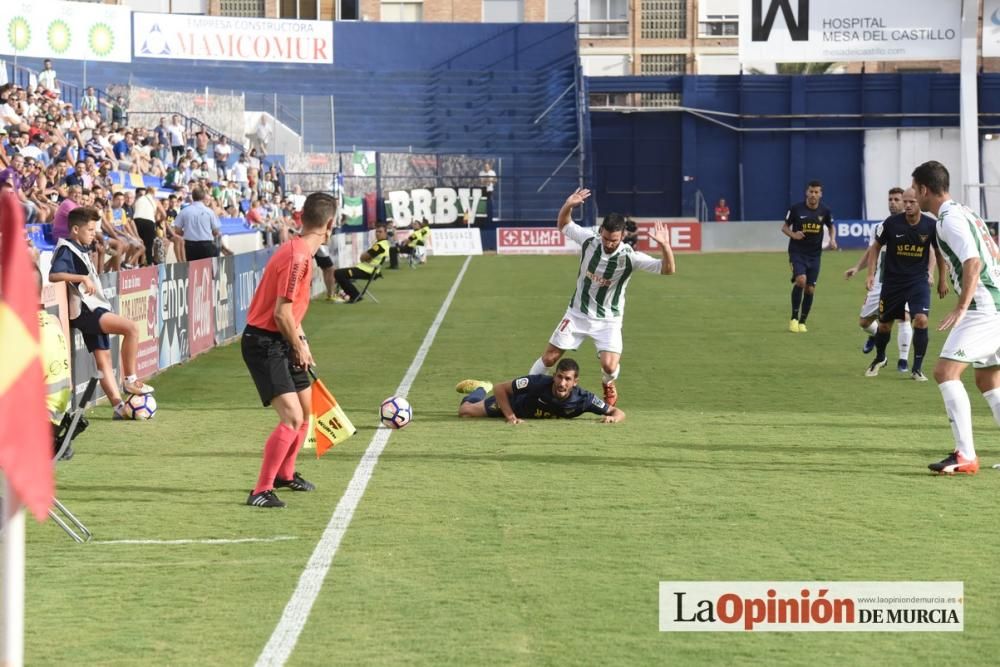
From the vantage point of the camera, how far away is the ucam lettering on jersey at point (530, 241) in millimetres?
53156

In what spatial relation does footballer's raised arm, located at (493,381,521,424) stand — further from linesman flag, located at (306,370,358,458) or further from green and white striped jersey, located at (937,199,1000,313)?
green and white striped jersey, located at (937,199,1000,313)

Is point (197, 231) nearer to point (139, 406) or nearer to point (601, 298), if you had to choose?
point (139, 406)

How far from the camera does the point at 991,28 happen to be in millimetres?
54156

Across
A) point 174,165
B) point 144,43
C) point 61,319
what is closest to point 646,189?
point 144,43

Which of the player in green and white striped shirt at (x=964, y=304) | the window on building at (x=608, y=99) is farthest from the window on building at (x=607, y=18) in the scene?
the player in green and white striped shirt at (x=964, y=304)

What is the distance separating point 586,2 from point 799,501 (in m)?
66.0

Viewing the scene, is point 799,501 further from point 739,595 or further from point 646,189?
point 646,189

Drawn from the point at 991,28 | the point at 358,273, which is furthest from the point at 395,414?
the point at 991,28

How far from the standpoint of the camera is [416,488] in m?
10.0

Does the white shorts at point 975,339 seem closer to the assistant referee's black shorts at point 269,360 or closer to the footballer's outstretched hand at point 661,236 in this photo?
the footballer's outstretched hand at point 661,236

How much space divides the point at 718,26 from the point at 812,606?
6950cm

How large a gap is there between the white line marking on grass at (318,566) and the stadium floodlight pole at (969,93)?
43598 mm

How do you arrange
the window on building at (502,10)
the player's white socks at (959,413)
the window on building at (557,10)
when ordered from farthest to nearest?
the window on building at (502,10)
the window on building at (557,10)
the player's white socks at (959,413)

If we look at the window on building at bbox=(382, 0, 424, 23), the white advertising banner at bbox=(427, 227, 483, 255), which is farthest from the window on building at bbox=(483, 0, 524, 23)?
the white advertising banner at bbox=(427, 227, 483, 255)
